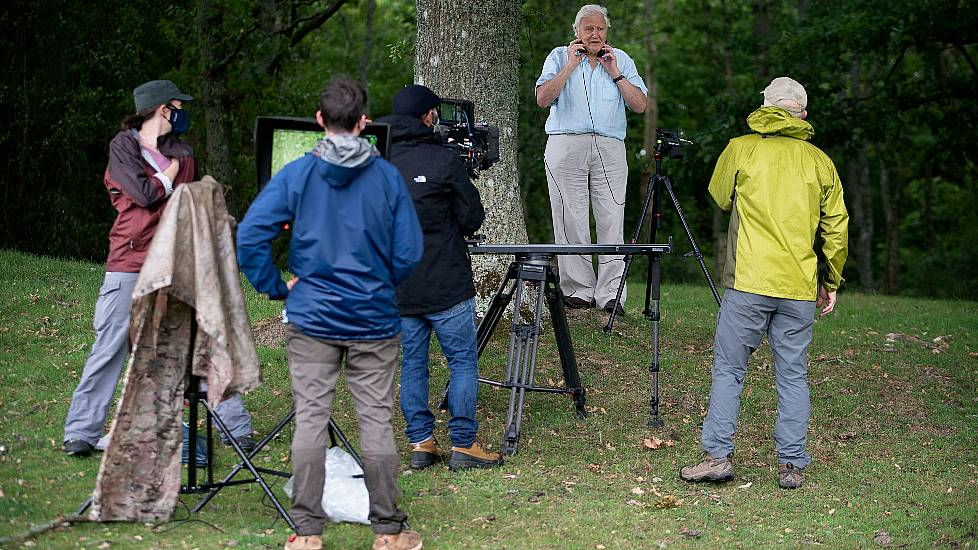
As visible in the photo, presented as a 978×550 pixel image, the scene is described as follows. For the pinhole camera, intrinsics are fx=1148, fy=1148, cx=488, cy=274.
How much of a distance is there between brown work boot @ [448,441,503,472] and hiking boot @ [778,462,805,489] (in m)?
1.60

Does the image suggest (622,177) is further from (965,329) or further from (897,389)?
(965,329)

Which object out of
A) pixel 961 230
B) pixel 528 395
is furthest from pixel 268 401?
pixel 961 230

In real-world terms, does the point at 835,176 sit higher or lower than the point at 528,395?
higher

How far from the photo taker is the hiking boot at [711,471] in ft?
21.0

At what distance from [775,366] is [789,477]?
24.4 inches

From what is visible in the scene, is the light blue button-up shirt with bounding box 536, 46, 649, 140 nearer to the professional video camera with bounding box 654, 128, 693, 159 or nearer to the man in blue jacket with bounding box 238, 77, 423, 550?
the professional video camera with bounding box 654, 128, 693, 159

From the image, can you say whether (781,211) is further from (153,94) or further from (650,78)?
(650,78)

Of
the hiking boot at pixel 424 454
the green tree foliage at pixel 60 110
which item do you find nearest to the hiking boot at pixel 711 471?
the hiking boot at pixel 424 454

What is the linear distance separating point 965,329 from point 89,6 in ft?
40.2

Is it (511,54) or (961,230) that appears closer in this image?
(511,54)

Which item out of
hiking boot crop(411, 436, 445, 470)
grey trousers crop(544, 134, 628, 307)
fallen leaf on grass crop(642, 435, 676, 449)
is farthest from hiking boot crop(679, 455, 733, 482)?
grey trousers crop(544, 134, 628, 307)

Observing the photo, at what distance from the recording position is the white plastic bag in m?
5.43

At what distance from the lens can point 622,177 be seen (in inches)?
360

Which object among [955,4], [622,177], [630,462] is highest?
[955,4]
